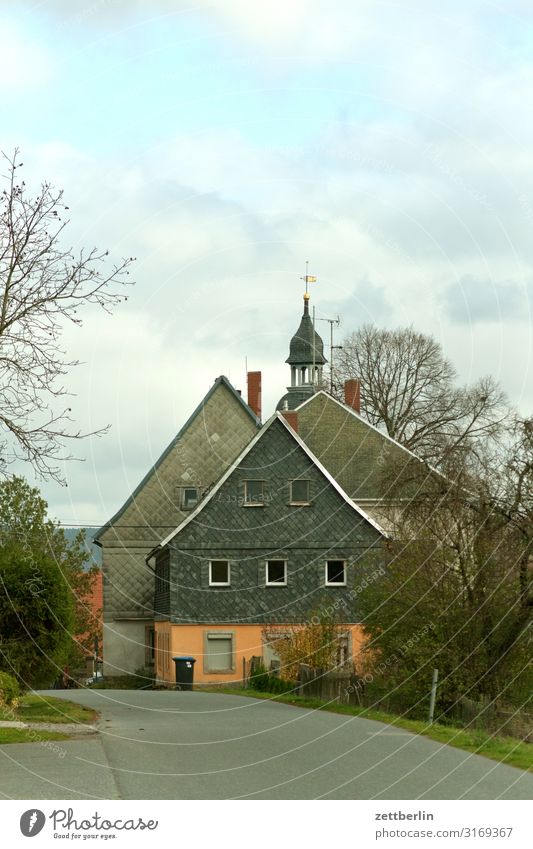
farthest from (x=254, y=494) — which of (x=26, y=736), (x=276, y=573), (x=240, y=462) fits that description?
(x=26, y=736)

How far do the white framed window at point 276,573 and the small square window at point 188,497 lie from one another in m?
7.12

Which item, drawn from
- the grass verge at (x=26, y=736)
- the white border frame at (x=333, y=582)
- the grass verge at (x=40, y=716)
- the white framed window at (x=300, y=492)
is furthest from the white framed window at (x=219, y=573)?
the grass verge at (x=26, y=736)

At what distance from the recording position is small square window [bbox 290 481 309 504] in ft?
141

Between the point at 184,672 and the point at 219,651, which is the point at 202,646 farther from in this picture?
the point at 184,672

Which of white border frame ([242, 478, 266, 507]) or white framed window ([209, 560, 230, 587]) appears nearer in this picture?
white border frame ([242, 478, 266, 507])

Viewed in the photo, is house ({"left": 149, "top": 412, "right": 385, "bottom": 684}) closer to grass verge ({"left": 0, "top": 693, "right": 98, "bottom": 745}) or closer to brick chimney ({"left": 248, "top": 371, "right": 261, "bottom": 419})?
brick chimney ({"left": 248, "top": 371, "right": 261, "bottom": 419})

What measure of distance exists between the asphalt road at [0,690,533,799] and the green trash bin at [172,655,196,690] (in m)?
20.8

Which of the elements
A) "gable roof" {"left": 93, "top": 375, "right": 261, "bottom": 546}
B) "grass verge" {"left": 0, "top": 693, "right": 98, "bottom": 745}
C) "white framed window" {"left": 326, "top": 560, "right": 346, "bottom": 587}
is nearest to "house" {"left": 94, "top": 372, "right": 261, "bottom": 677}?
"gable roof" {"left": 93, "top": 375, "right": 261, "bottom": 546}

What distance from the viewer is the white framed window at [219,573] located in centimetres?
4309

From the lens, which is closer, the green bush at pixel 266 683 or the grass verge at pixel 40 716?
the grass verge at pixel 40 716

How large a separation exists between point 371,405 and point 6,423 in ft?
116

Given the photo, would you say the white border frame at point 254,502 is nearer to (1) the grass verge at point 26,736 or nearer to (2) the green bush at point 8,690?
(2) the green bush at point 8,690

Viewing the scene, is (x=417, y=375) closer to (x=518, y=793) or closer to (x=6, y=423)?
(x=6, y=423)
